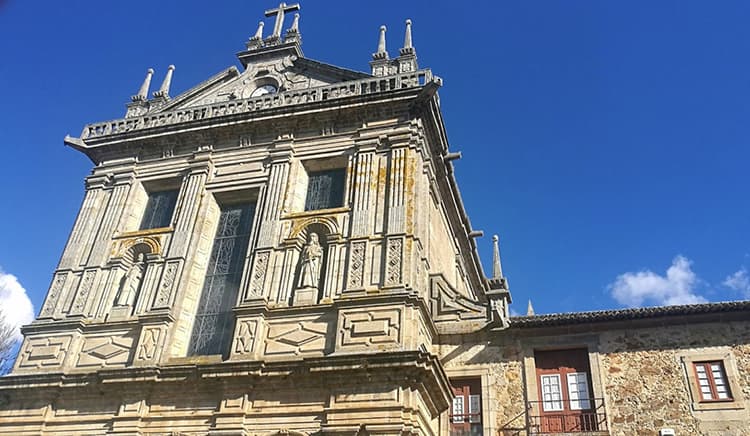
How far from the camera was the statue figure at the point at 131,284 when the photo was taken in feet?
54.6

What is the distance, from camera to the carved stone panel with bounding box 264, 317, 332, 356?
46.7 ft

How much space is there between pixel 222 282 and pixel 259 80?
798 centimetres

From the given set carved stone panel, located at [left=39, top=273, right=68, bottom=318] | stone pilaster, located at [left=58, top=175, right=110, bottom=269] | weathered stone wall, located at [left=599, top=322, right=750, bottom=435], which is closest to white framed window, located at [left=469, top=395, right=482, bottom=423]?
weathered stone wall, located at [left=599, top=322, right=750, bottom=435]

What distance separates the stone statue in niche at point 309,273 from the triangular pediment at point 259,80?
6.37 m

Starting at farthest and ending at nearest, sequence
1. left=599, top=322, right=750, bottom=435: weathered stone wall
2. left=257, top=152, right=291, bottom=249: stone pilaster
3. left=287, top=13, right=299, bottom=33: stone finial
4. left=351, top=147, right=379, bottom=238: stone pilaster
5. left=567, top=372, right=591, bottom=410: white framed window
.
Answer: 1. left=287, top=13, right=299, bottom=33: stone finial
2. left=257, top=152, right=291, bottom=249: stone pilaster
3. left=351, top=147, right=379, bottom=238: stone pilaster
4. left=567, top=372, right=591, bottom=410: white framed window
5. left=599, top=322, right=750, bottom=435: weathered stone wall

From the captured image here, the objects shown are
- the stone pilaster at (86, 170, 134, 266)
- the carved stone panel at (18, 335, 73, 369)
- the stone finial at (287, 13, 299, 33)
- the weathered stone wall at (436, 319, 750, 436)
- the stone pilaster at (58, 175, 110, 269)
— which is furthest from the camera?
the stone finial at (287, 13, 299, 33)

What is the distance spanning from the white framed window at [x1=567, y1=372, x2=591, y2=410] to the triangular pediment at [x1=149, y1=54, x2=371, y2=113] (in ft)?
36.6

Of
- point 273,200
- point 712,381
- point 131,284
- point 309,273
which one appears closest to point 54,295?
point 131,284

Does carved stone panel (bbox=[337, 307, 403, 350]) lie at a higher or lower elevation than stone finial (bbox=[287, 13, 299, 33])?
lower

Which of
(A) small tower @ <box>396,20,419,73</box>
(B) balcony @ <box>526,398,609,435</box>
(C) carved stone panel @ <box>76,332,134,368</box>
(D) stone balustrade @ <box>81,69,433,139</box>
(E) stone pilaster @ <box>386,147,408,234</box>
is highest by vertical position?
(A) small tower @ <box>396,20,419,73</box>

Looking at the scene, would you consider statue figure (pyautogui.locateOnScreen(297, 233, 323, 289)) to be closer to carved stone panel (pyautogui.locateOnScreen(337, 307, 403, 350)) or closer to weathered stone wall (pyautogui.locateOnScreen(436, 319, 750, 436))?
carved stone panel (pyautogui.locateOnScreen(337, 307, 403, 350))

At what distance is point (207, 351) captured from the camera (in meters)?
15.6

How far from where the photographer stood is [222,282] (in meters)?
16.8

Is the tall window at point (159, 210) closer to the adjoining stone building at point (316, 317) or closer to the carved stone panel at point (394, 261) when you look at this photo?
the adjoining stone building at point (316, 317)
